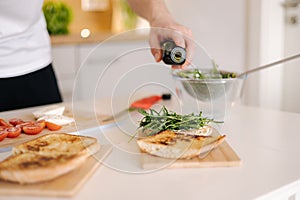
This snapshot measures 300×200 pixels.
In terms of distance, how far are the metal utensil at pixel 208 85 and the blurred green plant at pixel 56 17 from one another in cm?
175

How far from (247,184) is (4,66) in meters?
0.89

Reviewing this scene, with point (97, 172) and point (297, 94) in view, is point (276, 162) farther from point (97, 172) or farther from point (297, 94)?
point (297, 94)

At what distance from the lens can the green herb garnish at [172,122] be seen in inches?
33.1

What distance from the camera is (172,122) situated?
0.86 metres

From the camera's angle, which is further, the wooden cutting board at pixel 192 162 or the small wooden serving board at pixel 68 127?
the small wooden serving board at pixel 68 127

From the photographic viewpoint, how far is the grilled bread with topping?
62cm

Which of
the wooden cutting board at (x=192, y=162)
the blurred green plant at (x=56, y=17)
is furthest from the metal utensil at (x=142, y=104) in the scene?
the blurred green plant at (x=56, y=17)

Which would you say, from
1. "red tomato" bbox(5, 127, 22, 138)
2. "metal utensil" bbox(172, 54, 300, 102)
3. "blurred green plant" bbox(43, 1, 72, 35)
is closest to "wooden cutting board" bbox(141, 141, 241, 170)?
"metal utensil" bbox(172, 54, 300, 102)

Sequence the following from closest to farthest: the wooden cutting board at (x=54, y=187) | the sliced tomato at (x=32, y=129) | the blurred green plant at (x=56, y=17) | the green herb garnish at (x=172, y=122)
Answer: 1. the wooden cutting board at (x=54, y=187)
2. the green herb garnish at (x=172, y=122)
3. the sliced tomato at (x=32, y=129)
4. the blurred green plant at (x=56, y=17)

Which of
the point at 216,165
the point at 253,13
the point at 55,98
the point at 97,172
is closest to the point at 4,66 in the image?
the point at 55,98

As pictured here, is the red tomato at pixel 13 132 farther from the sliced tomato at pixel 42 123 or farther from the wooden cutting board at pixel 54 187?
the wooden cutting board at pixel 54 187

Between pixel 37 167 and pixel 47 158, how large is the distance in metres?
0.05

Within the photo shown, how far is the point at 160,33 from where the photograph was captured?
0.96 meters

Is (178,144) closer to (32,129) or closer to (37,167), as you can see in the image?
(37,167)
